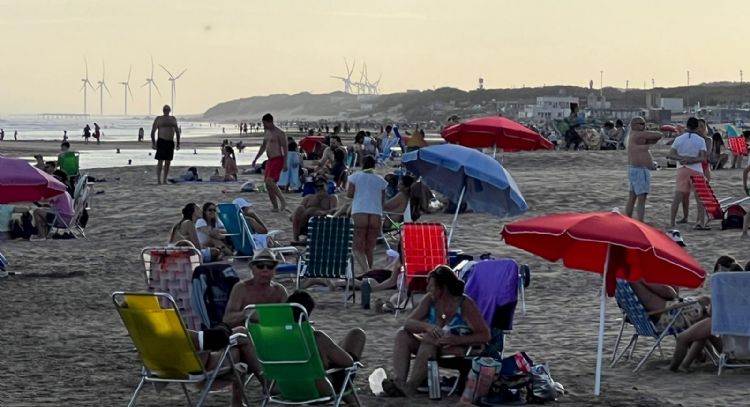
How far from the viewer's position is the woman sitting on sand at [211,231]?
Result: 13445mm

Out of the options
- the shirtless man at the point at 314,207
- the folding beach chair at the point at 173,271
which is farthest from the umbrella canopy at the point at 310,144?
the folding beach chair at the point at 173,271

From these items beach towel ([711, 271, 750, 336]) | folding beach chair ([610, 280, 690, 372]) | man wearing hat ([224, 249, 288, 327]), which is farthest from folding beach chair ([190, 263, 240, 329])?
beach towel ([711, 271, 750, 336])

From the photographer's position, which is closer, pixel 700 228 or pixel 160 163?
pixel 700 228

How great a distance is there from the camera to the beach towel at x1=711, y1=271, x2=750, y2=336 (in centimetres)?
789

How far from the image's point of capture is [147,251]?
9.90 m

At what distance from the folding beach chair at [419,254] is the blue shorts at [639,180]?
4.86m

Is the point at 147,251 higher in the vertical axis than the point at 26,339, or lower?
higher

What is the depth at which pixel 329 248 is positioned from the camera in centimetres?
1157

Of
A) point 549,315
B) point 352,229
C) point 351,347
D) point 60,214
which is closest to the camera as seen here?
point 351,347

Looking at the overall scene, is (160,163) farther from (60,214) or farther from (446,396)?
(446,396)

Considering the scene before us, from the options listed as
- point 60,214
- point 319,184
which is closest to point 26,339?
point 319,184

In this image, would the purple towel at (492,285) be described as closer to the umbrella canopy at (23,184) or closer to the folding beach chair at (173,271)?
the folding beach chair at (173,271)

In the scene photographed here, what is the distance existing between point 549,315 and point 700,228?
6.06 m

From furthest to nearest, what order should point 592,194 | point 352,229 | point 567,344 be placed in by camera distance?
point 592,194
point 352,229
point 567,344
